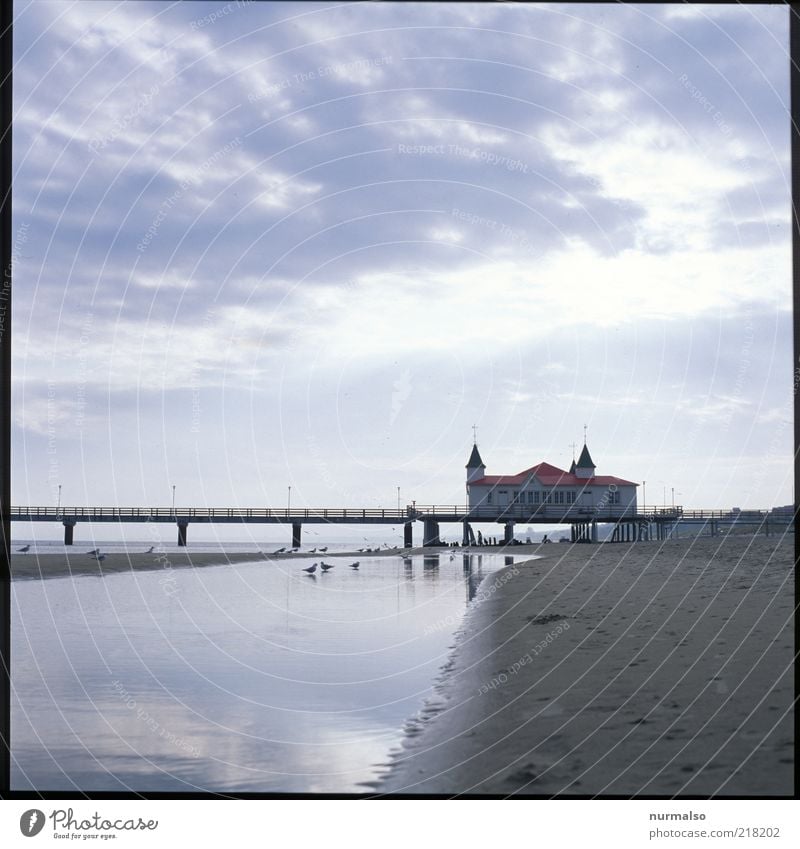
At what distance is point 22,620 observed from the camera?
63.3ft

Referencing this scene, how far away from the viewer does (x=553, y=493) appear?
79.9 metres

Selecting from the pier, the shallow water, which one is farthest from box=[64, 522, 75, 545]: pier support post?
the shallow water

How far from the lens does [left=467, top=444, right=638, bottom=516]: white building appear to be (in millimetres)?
78438

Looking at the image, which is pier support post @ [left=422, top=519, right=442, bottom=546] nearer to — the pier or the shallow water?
the pier

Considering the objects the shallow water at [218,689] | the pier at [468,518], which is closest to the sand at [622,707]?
the shallow water at [218,689]

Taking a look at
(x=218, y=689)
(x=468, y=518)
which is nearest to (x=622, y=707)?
(x=218, y=689)

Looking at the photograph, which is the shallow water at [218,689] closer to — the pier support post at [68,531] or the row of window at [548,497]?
the row of window at [548,497]

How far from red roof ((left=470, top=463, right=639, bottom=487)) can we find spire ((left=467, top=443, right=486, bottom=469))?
3.09m

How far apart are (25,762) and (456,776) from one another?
14.1 feet

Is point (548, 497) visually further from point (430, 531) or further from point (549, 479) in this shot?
point (430, 531)

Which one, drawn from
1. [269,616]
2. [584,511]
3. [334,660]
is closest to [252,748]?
[334,660]

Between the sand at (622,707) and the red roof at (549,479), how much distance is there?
212ft

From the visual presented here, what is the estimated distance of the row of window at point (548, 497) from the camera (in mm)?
78312
